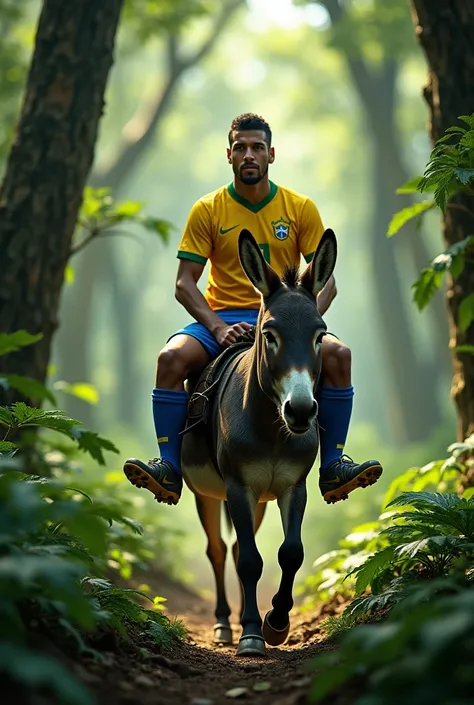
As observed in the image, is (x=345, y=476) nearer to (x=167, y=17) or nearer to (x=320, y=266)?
(x=320, y=266)

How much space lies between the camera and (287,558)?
5418 mm

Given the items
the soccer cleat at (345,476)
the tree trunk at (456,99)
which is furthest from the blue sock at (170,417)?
the tree trunk at (456,99)

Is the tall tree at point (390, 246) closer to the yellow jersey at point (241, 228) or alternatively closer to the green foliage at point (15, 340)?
the yellow jersey at point (241, 228)

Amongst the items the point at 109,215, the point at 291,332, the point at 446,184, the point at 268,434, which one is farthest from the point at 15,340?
the point at 109,215

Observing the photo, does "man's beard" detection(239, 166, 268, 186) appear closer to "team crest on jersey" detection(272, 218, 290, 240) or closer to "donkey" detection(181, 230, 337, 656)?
"team crest on jersey" detection(272, 218, 290, 240)

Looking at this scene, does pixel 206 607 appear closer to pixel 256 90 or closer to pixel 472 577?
pixel 472 577

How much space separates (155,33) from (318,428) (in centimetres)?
1275

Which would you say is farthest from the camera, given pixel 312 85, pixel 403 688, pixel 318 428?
pixel 312 85

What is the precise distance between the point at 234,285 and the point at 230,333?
0.51 m

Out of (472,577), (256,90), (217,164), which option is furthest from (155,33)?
(217,164)

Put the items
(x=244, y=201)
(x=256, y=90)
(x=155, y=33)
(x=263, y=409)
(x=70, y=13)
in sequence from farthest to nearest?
(x=256, y=90) < (x=155, y=33) < (x=70, y=13) < (x=244, y=201) < (x=263, y=409)

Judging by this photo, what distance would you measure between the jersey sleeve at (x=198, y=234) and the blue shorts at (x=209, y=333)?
0.43 m

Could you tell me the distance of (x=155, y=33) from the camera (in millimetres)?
16844

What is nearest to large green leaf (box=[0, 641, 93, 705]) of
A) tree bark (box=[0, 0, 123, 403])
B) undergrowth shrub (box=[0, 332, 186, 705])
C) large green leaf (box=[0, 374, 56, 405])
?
undergrowth shrub (box=[0, 332, 186, 705])
